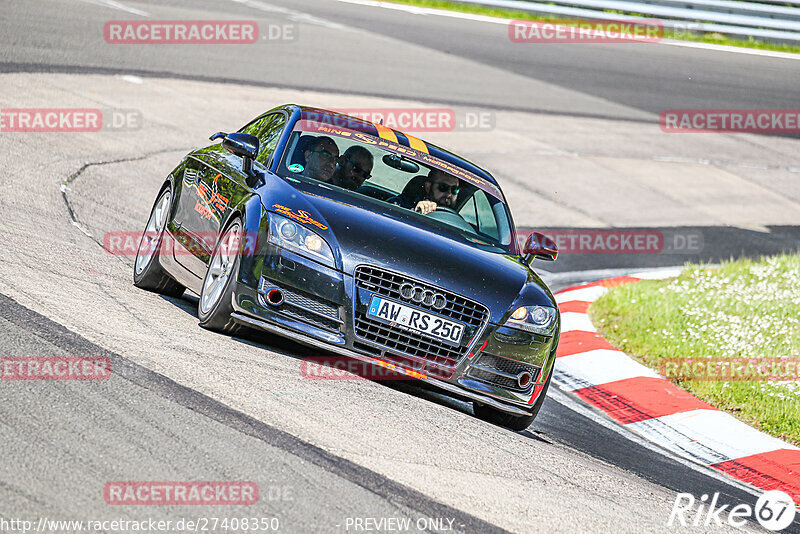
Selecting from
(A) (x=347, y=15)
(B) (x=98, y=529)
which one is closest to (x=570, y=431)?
(B) (x=98, y=529)

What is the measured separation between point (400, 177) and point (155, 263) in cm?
178

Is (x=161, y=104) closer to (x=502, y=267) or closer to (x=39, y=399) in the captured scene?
(x=502, y=267)

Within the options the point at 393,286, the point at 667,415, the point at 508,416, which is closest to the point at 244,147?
the point at 393,286

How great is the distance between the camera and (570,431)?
22.0 feet

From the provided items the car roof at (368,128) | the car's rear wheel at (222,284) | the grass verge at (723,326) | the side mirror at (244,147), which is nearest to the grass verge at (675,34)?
the grass verge at (723,326)

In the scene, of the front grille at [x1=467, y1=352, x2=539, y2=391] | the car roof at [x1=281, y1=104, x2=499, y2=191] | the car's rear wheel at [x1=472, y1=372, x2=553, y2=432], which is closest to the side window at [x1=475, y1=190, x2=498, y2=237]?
the car roof at [x1=281, y1=104, x2=499, y2=191]

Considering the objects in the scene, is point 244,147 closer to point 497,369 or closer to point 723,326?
point 497,369

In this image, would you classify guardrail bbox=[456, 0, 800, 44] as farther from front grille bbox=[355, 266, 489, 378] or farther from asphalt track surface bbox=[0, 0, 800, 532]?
front grille bbox=[355, 266, 489, 378]

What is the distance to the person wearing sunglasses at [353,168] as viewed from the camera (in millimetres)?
6824

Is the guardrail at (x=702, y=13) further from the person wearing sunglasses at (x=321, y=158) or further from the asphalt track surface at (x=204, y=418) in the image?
Answer: the person wearing sunglasses at (x=321, y=158)

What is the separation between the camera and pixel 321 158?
6.86 metres

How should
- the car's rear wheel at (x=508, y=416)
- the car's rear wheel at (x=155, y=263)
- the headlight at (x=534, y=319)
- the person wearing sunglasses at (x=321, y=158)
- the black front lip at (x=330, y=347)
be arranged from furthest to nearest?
the car's rear wheel at (x=155, y=263) → the person wearing sunglasses at (x=321, y=158) → the car's rear wheel at (x=508, y=416) → the headlight at (x=534, y=319) → the black front lip at (x=330, y=347)

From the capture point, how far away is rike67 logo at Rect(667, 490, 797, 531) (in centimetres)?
498

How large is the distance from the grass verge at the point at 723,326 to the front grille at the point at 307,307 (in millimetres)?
3423
